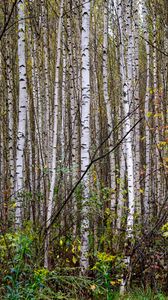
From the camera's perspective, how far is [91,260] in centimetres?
643

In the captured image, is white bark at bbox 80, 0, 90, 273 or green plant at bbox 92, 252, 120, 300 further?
white bark at bbox 80, 0, 90, 273

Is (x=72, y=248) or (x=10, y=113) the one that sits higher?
(x=10, y=113)

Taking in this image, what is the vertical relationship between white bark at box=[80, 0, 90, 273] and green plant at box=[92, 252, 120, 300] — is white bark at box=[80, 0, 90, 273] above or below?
above

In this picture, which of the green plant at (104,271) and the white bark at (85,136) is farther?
the white bark at (85,136)

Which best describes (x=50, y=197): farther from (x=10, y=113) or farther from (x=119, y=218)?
(x=10, y=113)

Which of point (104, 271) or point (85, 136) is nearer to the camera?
point (104, 271)

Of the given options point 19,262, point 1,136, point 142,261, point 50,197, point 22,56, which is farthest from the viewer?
point 1,136

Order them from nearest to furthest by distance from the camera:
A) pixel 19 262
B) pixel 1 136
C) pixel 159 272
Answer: pixel 19 262, pixel 159 272, pixel 1 136

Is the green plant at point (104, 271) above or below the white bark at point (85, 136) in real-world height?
below

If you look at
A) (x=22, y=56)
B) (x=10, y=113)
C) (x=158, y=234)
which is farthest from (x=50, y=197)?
(x=10, y=113)

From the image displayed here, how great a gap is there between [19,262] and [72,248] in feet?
6.74

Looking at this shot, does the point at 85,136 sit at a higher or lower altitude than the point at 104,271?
higher

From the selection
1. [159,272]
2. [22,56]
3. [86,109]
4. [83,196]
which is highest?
[22,56]

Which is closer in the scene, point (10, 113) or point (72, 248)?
point (72, 248)
